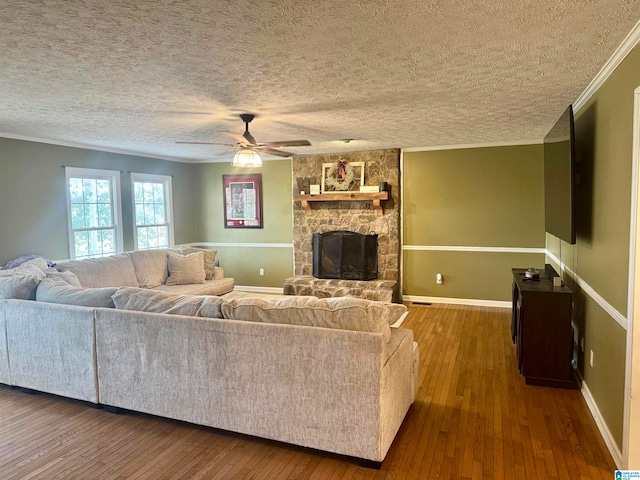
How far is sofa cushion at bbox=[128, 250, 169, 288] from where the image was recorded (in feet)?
17.8

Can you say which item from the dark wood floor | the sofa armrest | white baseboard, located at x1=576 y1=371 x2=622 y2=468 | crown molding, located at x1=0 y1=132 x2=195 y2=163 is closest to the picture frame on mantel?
the sofa armrest

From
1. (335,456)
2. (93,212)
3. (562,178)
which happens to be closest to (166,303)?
(335,456)

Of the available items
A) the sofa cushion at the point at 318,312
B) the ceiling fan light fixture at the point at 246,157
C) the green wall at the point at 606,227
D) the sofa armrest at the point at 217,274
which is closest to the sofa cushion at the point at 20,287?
the sofa cushion at the point at 318,312

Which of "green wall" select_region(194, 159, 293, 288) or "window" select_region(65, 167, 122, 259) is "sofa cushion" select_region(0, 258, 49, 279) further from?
"green wall" select_region(194, 159, 293, 288)

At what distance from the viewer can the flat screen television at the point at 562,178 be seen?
9.71 ft

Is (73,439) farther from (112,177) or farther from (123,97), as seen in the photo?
(112,177)

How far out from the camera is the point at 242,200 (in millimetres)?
7457

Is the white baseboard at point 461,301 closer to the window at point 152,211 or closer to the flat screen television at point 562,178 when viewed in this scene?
the flat screen television at point 562,178

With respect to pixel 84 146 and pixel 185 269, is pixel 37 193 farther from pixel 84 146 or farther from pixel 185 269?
pixel 185 269

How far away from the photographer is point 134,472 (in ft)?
7.69

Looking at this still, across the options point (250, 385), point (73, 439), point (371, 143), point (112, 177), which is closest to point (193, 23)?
point (250, 385)

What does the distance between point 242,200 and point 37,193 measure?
3143 millimetres

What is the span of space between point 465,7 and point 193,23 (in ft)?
4.14

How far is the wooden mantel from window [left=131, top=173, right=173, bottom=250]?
2.28 metres
